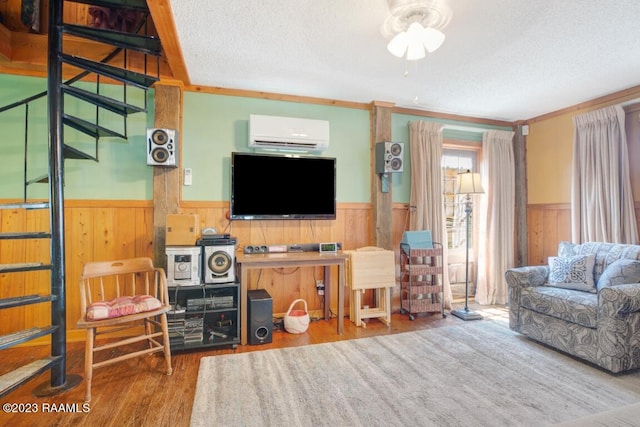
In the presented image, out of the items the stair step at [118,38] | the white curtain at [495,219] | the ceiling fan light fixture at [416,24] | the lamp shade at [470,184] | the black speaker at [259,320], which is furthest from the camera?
the white curtain at [495,219]

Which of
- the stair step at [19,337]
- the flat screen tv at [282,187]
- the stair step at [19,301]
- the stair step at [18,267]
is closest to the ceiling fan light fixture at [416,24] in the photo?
the flat screen tv at [282,187]

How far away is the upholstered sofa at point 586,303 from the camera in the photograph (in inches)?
85.9

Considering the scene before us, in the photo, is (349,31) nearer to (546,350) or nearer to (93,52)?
(93,52)

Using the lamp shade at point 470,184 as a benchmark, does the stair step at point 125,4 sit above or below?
above

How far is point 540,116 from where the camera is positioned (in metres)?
4.12

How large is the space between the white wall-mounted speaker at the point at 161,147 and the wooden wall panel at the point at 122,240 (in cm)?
46

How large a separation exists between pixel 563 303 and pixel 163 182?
11.9 ft

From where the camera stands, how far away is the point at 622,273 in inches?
97.1

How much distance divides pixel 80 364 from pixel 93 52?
8.51ft

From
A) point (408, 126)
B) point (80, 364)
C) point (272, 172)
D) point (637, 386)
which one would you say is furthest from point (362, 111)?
point (80, 364)

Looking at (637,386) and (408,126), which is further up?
(408,126)

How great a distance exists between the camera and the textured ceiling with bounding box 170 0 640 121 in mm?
2029

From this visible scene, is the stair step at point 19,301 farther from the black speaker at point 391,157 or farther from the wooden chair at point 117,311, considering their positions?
the black speaker at point 391,157

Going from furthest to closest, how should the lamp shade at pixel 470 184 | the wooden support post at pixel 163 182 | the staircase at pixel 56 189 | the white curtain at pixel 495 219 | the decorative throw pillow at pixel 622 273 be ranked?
1. the white curtain at pixel 495 219
2. the lamp shade at pixel 470 184
3. the wooden support post at pixel 163 182
4. the decorative throw pillow at pixel 622 273
5. the staircase at pixel 56 189
